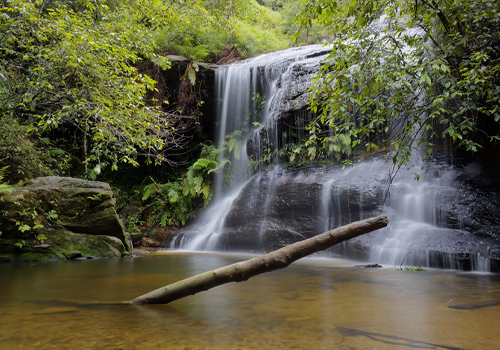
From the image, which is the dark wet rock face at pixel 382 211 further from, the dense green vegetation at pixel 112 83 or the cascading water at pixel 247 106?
the dense green vegetation at pixel 112 83

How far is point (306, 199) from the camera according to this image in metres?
8.48

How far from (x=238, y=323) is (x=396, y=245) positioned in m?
5.00

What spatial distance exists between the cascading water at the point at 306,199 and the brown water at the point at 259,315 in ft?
→ 5.95

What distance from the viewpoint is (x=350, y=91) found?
4.50 meters

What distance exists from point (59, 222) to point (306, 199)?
5914 millimetres

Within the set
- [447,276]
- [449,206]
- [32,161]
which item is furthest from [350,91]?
[32,161]

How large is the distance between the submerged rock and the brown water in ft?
6.69

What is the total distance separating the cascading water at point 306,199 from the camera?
6138mm

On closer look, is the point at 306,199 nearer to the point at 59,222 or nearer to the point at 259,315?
the point at 59,222

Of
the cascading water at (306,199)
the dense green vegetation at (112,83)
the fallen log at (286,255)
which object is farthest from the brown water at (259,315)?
the dense green vegetation at (112,83)

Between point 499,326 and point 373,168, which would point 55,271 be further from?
point 373,168

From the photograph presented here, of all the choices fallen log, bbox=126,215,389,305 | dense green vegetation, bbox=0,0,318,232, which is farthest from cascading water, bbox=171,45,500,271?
fallen log, bbox=126,215,389,305

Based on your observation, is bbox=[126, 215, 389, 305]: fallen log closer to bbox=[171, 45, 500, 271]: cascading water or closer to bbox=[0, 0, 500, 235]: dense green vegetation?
bbox=[0, 0, 500, 235]: dense green vegetation

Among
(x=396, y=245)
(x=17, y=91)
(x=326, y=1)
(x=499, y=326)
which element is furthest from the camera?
(x=396, y=245)
